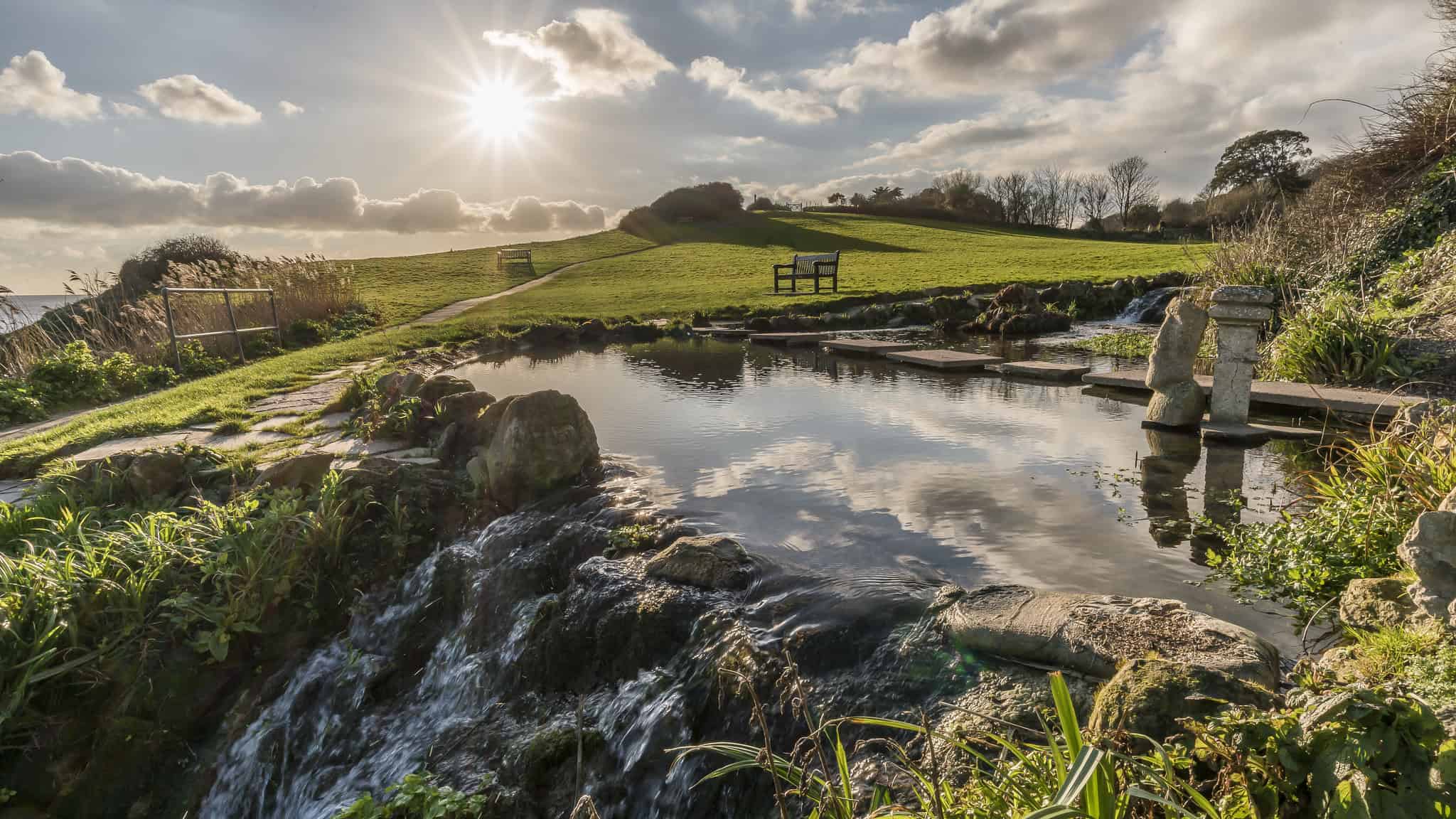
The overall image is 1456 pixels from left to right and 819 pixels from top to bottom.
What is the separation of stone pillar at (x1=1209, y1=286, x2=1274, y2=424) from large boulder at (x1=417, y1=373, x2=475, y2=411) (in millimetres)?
7208

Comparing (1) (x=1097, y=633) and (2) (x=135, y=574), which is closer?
(1) (x=1097, y=633)

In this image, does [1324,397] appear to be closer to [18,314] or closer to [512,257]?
[18,314]

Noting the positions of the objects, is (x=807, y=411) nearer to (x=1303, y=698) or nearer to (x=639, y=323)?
(x=1303, y=698)

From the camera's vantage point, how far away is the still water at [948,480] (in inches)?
155

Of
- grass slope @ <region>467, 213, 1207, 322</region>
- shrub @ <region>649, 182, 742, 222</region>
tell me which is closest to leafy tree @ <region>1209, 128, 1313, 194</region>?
grass slope @ <region>467, 213, 1207, 322</region>

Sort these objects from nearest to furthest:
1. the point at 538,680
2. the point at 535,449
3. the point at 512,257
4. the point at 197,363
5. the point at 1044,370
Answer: the point at 538,680 → the point at 535,449 → the point at 1044,370 → the point at 197,363 → the point at 512,257

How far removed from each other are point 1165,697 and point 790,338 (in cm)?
1280

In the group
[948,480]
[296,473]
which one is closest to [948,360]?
[948,480]

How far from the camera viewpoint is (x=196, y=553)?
15.7 ft

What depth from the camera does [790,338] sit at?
1475 cm

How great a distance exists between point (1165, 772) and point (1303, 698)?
0.54 metres

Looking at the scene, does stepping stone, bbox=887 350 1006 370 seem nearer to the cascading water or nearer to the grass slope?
the grass slope

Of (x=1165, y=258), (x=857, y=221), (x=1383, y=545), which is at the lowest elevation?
(x=1383, y=545)

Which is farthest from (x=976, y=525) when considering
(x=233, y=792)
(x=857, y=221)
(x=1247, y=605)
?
(x=857, y=221)
